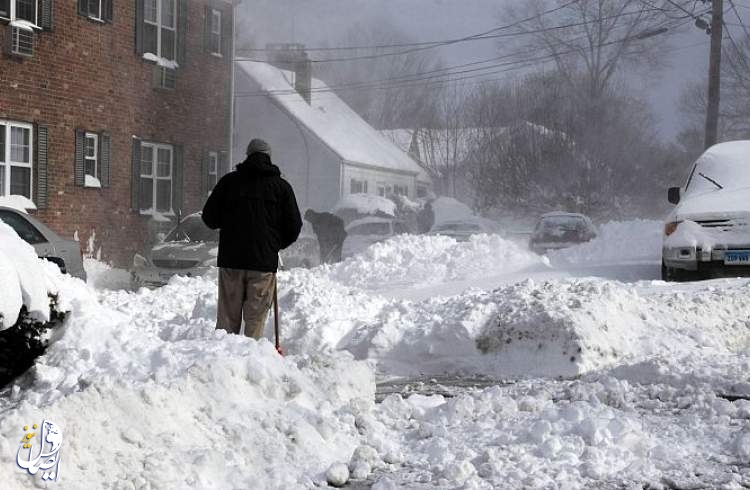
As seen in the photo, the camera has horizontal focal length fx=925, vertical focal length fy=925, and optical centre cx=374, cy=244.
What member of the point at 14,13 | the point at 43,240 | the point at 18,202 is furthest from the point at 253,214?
the point at 14,13

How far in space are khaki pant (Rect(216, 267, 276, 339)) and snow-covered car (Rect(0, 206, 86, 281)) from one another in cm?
465

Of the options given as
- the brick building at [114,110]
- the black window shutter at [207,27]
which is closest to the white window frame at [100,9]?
the brick building at [114,110]

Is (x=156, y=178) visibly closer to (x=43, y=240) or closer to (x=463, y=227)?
(x=463, y=227)

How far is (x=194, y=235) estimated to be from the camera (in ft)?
48.2

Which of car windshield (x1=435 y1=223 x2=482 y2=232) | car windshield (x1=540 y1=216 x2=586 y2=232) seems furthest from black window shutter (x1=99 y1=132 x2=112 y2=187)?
car windshield (x1=540 y1=216 x2=586 y2=232)

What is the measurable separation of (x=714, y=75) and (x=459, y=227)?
7821 millimetres

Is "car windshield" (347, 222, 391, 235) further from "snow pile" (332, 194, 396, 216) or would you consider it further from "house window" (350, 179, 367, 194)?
"house window" (350, 179, 367, 194)

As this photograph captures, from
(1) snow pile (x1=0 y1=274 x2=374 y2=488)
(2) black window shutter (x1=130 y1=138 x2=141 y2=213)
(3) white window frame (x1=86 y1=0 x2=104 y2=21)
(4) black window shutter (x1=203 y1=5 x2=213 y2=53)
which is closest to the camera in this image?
(1) snow pile (x1=0 y1=274 x2=374 y2=488)

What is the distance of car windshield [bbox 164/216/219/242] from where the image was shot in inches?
574

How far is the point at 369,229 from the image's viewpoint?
22781 millimetres

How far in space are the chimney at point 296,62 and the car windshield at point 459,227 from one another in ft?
46.5

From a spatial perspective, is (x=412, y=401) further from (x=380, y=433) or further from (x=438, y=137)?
(x=438, y=137)

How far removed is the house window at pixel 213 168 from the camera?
23.0 meters

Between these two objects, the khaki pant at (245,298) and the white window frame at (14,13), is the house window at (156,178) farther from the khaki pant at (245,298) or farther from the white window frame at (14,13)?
the khaki pant at (245,298)
